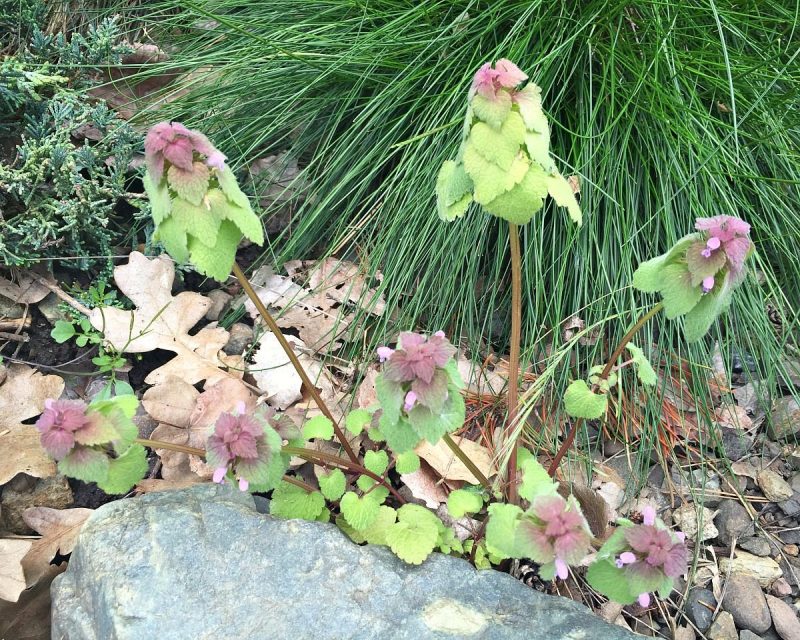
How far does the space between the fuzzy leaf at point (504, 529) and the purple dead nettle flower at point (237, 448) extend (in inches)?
16.3

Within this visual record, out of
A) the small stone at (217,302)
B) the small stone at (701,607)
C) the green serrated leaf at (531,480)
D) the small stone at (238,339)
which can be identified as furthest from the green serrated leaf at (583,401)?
the small stone at (217,302)

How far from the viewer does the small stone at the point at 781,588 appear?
1.68 metres

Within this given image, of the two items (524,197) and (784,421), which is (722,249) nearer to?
(524,197)

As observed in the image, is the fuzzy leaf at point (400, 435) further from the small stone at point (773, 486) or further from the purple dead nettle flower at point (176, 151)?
the small stone at point (773, 486)

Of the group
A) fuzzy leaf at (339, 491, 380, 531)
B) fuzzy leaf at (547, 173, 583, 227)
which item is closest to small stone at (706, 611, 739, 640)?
fuzzy leaf at (339, 491, 380, 531)

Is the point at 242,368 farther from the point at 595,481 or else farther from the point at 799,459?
the point at 799,459

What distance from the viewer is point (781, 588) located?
5.55 ft

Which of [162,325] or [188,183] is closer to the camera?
[188,183]

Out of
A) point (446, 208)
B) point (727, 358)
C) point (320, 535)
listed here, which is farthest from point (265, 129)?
point (727, 358)

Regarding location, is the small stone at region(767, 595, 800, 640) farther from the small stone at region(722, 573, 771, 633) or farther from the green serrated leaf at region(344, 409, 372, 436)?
the green serrated leaf at region(344, 409, 372, 436)

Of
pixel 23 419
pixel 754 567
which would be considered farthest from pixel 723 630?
pixel 23 419

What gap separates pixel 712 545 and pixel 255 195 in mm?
1587

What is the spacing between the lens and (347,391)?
1899 mm

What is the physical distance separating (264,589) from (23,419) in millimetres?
877
